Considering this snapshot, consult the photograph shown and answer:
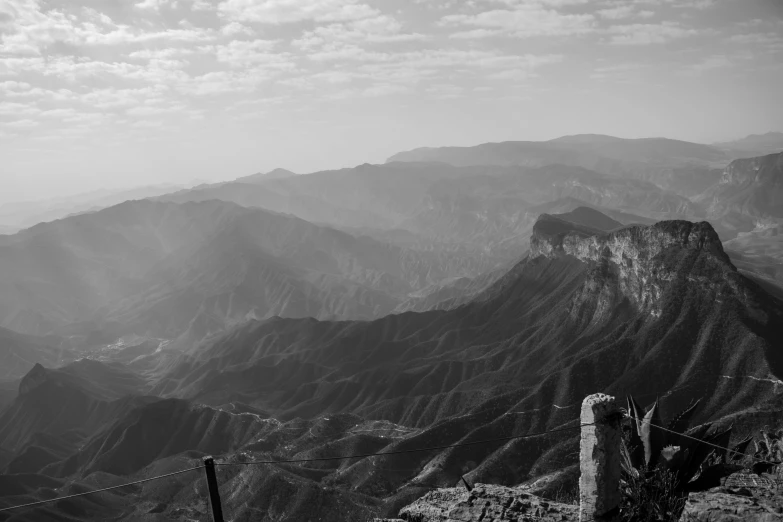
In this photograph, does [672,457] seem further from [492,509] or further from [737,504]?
[492,509]

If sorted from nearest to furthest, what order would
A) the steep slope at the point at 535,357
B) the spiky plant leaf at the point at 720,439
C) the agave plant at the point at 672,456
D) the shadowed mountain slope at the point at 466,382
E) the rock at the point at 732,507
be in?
the rock at the point at 732,507
the agave plant at the point at 672,456
the spiky plant leaf at the point at 720,439
the shadowed mountain slope at the point at 466,382
the steep slope at the point at 535,357

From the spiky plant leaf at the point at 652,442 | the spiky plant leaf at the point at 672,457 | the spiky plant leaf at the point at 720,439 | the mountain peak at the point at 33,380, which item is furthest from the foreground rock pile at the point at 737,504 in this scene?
the mountain peak at the point at 33,380

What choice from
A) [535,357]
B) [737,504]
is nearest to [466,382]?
[535,357]

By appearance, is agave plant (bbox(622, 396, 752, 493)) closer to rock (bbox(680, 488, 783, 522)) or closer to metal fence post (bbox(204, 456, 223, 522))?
rock (bbox(680, 488, 783, 522))

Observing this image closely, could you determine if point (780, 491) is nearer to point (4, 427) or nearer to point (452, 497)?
point (452, 497)

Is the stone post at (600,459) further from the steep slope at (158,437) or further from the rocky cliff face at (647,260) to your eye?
the rocky cliff face at (647,260)
